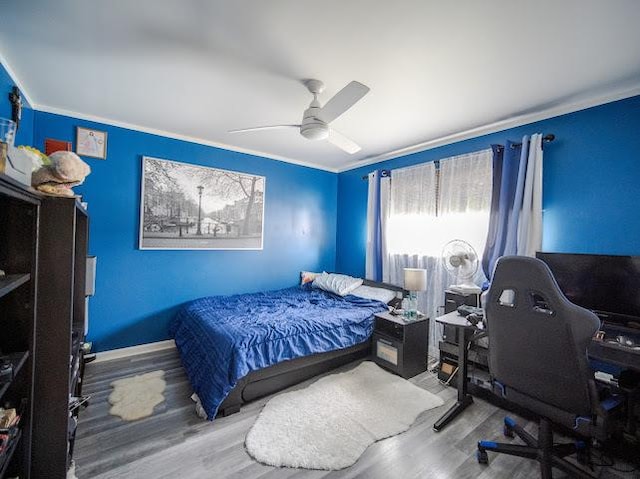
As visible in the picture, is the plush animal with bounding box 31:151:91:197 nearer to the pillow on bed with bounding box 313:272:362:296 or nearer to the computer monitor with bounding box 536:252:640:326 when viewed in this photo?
the pillow on bed with bounding box 313:272:362:296

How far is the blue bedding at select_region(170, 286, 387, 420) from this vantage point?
6.54ft

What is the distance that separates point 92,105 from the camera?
2.56 m

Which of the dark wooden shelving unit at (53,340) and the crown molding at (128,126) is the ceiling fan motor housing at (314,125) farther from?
the crown molding at (128,126)

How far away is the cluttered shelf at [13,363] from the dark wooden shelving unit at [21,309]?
0.5 inches

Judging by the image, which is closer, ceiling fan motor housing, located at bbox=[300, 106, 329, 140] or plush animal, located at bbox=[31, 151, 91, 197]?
plush animal, located at bbox=[31, 151, 91, 197]

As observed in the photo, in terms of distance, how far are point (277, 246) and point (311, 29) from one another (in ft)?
9.52

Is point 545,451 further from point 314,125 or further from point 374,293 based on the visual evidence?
point 314,125

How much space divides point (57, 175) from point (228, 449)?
5.81 ft

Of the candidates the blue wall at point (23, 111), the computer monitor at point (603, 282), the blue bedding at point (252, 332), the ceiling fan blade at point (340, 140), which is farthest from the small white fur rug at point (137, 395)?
the computer monitor at point (603, 282)

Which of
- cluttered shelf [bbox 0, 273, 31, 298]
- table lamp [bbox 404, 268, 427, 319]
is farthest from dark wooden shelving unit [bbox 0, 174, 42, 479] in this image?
table lamp [bbox 404, 268, 427, 319]

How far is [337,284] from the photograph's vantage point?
3.71 m

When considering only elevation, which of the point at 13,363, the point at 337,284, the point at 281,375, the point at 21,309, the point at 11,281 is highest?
the point at 11,281

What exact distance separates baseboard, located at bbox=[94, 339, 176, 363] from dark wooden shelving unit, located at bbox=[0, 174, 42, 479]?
85.2 inches

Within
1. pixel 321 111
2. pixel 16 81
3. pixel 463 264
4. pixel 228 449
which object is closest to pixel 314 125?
pixel 321 111
